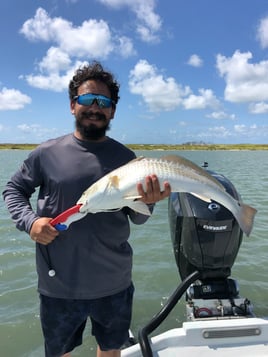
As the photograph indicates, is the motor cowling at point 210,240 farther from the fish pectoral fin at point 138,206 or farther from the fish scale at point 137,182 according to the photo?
the fish pectoral fin at point 138,206

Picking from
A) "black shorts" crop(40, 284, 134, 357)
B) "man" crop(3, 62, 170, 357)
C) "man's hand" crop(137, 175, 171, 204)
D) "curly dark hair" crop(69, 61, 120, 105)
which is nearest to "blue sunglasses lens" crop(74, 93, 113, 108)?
"man" crop(3, 62, 170, 357)

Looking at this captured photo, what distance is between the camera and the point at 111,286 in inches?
117

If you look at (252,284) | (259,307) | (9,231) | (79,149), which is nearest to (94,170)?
(79,149)

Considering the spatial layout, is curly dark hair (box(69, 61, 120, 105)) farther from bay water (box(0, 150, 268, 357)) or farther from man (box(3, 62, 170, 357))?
bay water (box(0, 150, 268, 357))

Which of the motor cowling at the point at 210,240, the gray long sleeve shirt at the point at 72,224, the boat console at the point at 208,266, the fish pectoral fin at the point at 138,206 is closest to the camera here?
the fish pectoral fin at the point at 138,206

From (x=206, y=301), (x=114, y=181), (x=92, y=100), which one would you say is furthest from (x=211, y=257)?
(x=92, y=100)

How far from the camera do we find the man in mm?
2906

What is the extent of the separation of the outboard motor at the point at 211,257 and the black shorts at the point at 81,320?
95 centimetres

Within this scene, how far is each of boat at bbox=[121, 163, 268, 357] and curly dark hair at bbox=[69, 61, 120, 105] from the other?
1.62 m

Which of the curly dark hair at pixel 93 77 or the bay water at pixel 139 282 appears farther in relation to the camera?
the bay water at pixel 139 282

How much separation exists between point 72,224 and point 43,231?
29 centimetres

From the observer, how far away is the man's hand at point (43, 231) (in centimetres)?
268

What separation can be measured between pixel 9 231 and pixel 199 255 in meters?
8.03

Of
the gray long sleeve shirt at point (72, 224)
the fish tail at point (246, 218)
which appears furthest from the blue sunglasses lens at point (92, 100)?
the fish tail at point (246, 218)
